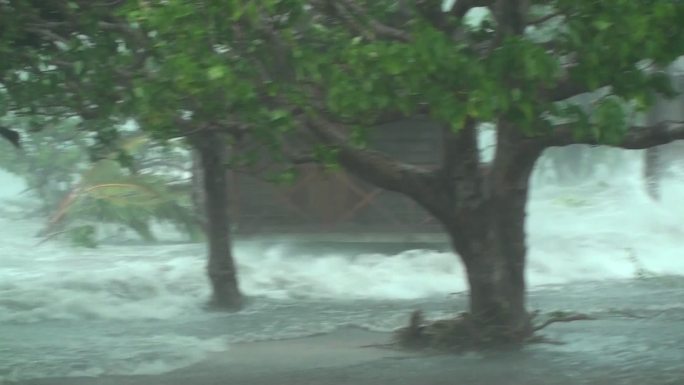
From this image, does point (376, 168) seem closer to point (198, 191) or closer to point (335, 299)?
point (335, 299)

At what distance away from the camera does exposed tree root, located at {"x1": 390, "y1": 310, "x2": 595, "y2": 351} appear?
9219 mm

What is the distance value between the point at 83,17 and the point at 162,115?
1.97 metres

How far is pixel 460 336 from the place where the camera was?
934 cm

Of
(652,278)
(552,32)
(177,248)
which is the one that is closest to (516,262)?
(552,32)

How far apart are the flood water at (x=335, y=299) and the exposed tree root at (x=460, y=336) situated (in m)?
A: 0.23

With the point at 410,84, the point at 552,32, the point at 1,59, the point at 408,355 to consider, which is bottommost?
the point at 408,355

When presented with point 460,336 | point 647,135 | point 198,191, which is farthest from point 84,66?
point 198,191

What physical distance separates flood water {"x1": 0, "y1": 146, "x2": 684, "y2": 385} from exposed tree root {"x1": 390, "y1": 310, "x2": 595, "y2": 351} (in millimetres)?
229

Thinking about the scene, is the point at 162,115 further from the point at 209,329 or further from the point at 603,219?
the point at 603,219

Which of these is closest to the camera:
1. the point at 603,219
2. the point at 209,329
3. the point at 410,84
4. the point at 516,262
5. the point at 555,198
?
the point at 410,84

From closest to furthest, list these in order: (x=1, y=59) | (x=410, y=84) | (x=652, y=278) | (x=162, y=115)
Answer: (x=410, y=84) < (x=162, y=115) < (x=1, y=59) < (x=652, y=278)

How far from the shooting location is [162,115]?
24.9 feet

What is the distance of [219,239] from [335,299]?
230 cm

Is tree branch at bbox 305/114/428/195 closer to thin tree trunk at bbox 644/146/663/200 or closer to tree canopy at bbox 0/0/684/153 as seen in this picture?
tree canopy at bbox 0/0/684/153
